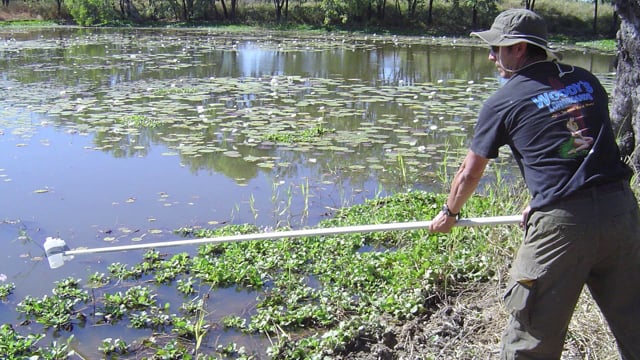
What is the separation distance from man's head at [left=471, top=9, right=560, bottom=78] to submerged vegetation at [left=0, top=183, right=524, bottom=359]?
5.12ft

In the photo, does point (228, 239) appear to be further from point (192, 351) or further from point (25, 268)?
point (25, 268)

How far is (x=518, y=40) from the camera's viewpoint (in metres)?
2.10

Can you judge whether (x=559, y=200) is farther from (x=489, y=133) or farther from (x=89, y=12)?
(x=89, y=12)

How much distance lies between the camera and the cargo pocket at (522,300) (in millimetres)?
2045

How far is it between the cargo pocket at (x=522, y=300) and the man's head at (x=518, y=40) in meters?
0.79

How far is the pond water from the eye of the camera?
4.74 m

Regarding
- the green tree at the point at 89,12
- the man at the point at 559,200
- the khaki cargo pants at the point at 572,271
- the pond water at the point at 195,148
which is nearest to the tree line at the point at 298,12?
the green tree at the point at 89,12

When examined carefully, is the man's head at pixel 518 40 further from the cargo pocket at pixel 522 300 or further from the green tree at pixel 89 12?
the green tree at pixel 89 12

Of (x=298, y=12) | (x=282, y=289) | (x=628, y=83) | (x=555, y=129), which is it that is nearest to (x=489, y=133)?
(x=555, y=129)

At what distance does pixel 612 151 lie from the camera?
2.05 metres

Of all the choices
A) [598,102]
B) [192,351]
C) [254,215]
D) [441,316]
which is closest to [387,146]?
[254,215]

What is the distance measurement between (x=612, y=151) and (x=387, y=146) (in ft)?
15.6

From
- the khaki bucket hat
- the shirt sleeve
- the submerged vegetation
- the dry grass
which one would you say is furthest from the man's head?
the submerged vegetation

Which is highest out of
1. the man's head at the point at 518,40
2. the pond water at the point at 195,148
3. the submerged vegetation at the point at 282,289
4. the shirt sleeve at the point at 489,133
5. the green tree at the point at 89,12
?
the green tree at the point at 89,12
